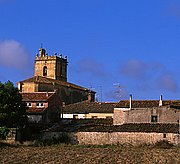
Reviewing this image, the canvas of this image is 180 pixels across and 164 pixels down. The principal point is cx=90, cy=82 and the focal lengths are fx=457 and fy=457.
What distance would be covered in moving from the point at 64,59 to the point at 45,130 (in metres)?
50.7

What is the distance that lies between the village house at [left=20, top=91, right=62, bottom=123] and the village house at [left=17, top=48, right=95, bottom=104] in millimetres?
11095

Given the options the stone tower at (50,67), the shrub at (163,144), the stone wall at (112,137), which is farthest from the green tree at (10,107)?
the stone tower at (50,67)

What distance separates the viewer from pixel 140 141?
49312mm

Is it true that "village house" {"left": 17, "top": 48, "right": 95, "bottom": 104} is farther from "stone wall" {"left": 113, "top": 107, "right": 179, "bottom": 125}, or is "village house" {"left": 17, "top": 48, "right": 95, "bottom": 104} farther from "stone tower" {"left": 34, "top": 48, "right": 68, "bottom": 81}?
"stone wall" {"left": 113, "top": 107, "right": 179, "bottom": 125}

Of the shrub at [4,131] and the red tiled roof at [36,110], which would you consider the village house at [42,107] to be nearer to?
the red tiled roof at [36,110]

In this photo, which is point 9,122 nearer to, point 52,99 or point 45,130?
point 45,130

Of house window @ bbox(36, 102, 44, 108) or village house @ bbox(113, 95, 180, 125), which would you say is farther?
house window @ bbox(36, 102, 44, 108)

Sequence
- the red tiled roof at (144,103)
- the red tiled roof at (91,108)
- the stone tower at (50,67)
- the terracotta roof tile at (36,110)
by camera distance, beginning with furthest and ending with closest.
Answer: the stone tower at (50,67)
the red tiled roof at (91,108)
the terracotta roof tile at (36,110)
the red tiled roof at (144,103)

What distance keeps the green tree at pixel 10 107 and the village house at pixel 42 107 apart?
385 inches

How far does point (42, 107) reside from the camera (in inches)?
2618

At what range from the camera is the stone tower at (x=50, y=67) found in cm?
9862

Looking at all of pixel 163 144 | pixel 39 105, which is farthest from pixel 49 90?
pixel 163 144

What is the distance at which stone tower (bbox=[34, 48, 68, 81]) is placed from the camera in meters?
98.6

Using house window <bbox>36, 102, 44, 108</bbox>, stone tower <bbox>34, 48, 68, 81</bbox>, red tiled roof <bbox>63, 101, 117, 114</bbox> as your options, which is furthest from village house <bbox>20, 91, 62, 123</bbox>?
stone tower <bbox>34, 48, 68, 81</bbox>
